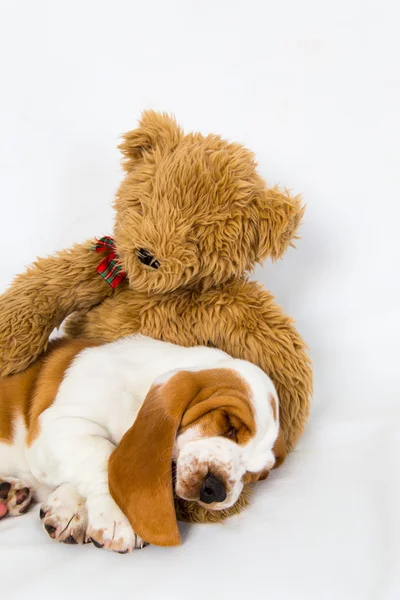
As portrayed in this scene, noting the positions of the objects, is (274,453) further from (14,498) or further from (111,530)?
(14,498)

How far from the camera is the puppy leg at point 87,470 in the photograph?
50.9 inches

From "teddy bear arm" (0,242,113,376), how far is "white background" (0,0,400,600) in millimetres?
426

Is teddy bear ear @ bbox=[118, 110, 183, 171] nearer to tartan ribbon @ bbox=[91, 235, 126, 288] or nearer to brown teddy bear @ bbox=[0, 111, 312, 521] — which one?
brown teddy bear @ bbox=[0, 111, 312, 521]

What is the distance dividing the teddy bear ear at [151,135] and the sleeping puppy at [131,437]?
1.60 ft

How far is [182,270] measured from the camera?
153cm

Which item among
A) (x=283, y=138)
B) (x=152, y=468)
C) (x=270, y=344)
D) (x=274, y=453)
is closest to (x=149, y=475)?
(x=152, y=468)

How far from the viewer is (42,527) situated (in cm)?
140

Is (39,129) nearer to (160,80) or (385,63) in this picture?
(160,80)

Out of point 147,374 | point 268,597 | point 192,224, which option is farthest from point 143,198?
point 268,597

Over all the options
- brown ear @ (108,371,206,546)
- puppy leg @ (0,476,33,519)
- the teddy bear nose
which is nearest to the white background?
puppy leg @ (0,476,33,519)

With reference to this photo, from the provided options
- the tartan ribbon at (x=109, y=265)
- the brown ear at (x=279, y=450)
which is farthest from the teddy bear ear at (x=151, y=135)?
the brown ear at (x=279, y=450)

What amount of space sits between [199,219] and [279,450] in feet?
1.85

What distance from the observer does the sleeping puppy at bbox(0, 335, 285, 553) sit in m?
1.30

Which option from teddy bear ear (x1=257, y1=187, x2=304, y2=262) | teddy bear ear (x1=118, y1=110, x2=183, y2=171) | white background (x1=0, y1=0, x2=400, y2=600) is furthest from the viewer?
white background (x1=0, y1=0, x2=400, y2=600)
